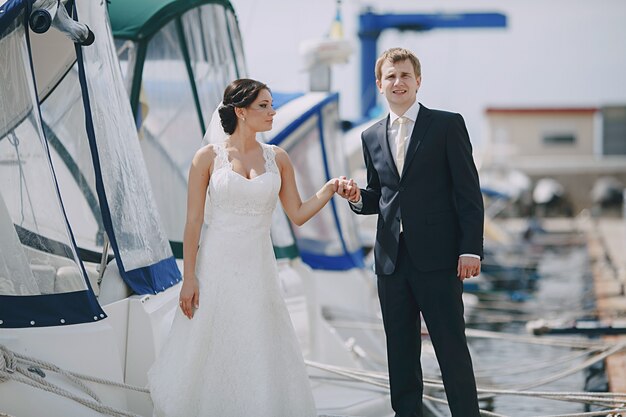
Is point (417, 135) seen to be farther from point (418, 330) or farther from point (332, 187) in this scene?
point (418, 330)

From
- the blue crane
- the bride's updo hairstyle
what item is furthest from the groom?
the blue crane

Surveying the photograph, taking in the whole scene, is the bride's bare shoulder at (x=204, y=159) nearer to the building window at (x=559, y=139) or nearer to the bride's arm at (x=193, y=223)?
the bride's arm at (x=193, y=223)

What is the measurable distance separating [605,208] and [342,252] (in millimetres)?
33102

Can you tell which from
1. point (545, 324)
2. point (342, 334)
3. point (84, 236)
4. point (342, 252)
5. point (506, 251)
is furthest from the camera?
point (506, 251)

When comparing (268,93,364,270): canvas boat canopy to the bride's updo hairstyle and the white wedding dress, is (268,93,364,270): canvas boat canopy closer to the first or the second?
the bride's updo hairstyle

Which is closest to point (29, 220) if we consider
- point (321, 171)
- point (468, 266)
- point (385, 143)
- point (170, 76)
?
point (385, 143)

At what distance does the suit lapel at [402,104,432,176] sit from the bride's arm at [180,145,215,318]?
90 centimetres

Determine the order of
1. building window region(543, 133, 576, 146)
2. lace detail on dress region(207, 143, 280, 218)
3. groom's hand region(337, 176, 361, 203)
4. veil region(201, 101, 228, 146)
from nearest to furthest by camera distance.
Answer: lace detail on dress region(207, 143, 280, 218), groom's hand region(337, 176, 361, 203), veil region(201, 101, 228, 146), building window region(543, 133, 576, 146)

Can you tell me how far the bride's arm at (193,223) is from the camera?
5039 mm

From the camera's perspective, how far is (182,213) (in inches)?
301

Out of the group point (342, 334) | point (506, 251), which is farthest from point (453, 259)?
point (506, 251)

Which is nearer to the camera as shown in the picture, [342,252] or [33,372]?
[33,372]

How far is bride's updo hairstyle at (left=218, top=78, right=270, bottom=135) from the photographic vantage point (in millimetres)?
5094

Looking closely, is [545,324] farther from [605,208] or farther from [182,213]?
[605,208]
